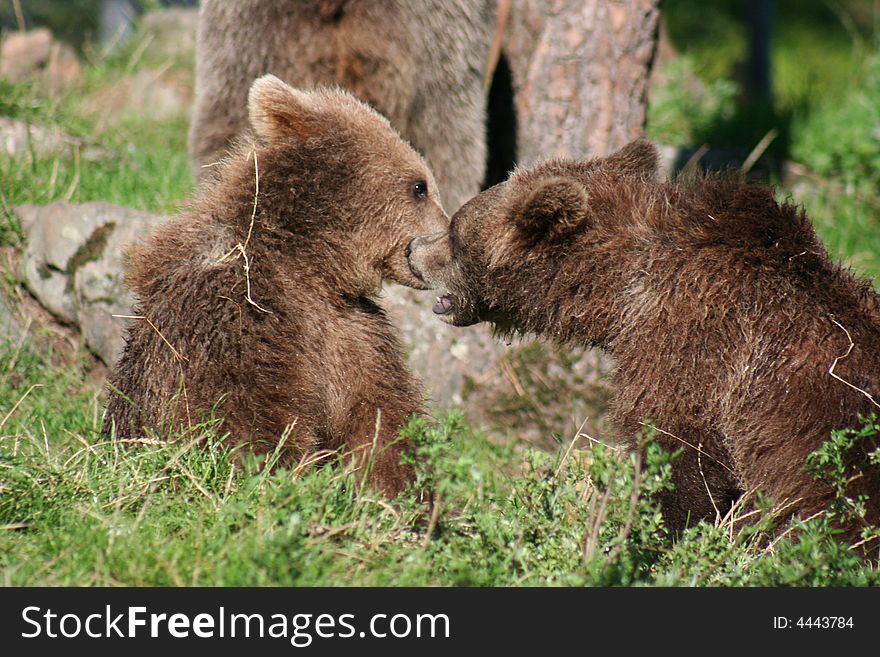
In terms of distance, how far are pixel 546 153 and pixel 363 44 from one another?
1.59m

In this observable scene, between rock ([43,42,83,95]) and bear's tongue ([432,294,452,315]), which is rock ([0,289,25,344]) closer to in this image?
bear's tongue ([432,294,452,315])

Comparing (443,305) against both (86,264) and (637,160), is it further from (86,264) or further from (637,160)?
(86,264)

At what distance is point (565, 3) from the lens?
7.31 m

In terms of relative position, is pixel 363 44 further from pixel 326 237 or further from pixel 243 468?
pixel 243 468

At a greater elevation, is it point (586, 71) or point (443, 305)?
point (586, 71)

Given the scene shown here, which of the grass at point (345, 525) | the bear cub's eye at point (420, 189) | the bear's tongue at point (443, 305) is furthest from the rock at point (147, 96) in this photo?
the bear's tongue at point (443, 305)

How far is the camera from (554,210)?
4.93 metres

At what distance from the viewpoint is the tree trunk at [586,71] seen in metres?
7.24

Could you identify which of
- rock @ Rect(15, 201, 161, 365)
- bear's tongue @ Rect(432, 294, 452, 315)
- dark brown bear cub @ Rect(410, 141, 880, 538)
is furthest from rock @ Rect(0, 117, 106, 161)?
dark brown bear cub @ Rect(410, 141, 880, 538)

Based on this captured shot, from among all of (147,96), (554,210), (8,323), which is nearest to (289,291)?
(554,210)

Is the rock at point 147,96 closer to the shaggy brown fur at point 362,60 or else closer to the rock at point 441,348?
the rock at point 441,348

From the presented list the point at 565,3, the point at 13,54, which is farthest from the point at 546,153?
the point at 13,54


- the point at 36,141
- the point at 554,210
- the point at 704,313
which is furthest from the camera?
the point at 36,141

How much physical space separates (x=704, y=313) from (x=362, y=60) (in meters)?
2.88
